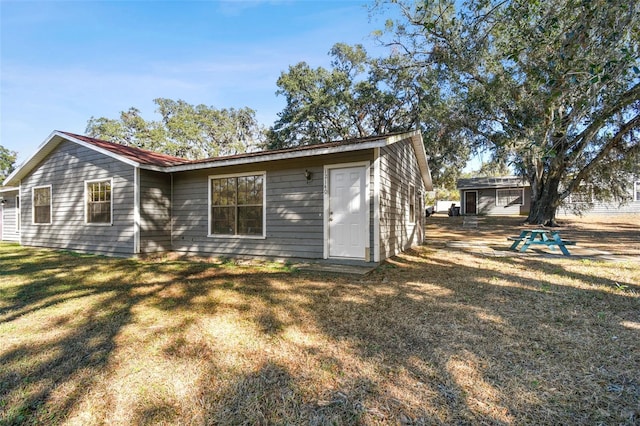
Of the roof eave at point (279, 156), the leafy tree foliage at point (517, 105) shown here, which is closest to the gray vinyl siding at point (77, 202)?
the roof eave at point (279, 156)

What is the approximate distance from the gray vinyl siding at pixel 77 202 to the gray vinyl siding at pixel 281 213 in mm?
1576

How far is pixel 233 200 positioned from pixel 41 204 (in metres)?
7.78

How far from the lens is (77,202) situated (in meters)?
9.52

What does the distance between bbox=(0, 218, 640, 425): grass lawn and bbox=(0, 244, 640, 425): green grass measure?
13 millimetres

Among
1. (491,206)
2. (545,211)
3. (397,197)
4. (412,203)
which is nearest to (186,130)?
(412,203)

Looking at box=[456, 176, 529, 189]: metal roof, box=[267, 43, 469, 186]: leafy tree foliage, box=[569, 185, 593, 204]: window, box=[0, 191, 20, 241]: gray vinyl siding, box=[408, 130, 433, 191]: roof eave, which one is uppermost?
box=[267, 43, 469, 186]: leafy tree foliage

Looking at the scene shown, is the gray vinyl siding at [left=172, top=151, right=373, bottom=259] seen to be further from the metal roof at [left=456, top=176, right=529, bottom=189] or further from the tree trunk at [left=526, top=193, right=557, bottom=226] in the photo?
the metal roof at [left=456, top=176, right=529, bottom=189]

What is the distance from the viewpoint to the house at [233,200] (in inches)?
257

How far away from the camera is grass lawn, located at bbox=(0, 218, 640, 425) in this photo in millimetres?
2035

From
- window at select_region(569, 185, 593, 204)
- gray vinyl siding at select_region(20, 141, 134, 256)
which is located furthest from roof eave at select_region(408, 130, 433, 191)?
window at select_region(569, 185, 593, 204)

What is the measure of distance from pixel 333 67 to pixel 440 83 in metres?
8.26

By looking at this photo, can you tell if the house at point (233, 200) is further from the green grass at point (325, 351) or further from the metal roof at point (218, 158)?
the green grass at point (325, 351)

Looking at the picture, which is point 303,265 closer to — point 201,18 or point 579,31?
point 579,31

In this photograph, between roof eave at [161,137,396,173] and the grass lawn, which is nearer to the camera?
the grass lawn
